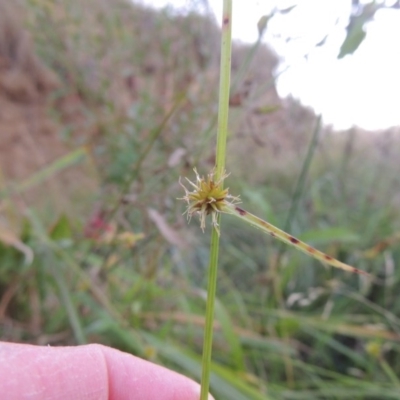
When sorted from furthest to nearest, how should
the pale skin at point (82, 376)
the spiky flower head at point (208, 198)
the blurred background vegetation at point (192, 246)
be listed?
the blurred background vegetation at point (192, 246) < the pale skin at point (82, 376) < the spiky flower head at point (208, 198)

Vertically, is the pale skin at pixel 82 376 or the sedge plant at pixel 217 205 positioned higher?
the sedge plant at pixel 217 205

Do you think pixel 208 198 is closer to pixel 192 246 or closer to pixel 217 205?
pixel 217 205

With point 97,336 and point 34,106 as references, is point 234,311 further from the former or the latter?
point 34,106

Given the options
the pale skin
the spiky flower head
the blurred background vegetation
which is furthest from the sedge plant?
the blurred background vegetation

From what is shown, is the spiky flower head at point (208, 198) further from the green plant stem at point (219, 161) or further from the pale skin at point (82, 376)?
the pale skin at point (82, 376)

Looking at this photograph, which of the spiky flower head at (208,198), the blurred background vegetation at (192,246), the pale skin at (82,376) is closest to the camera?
the spiky flower head at (208,198)

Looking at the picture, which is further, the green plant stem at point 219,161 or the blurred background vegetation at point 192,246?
the blurred background vegetation at point 192,246

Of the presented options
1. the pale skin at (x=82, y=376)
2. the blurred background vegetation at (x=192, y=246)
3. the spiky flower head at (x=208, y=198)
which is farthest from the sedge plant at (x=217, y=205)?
the blurred background vegetation at (x=192, y=246)

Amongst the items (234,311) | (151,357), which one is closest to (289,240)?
(151,357)
